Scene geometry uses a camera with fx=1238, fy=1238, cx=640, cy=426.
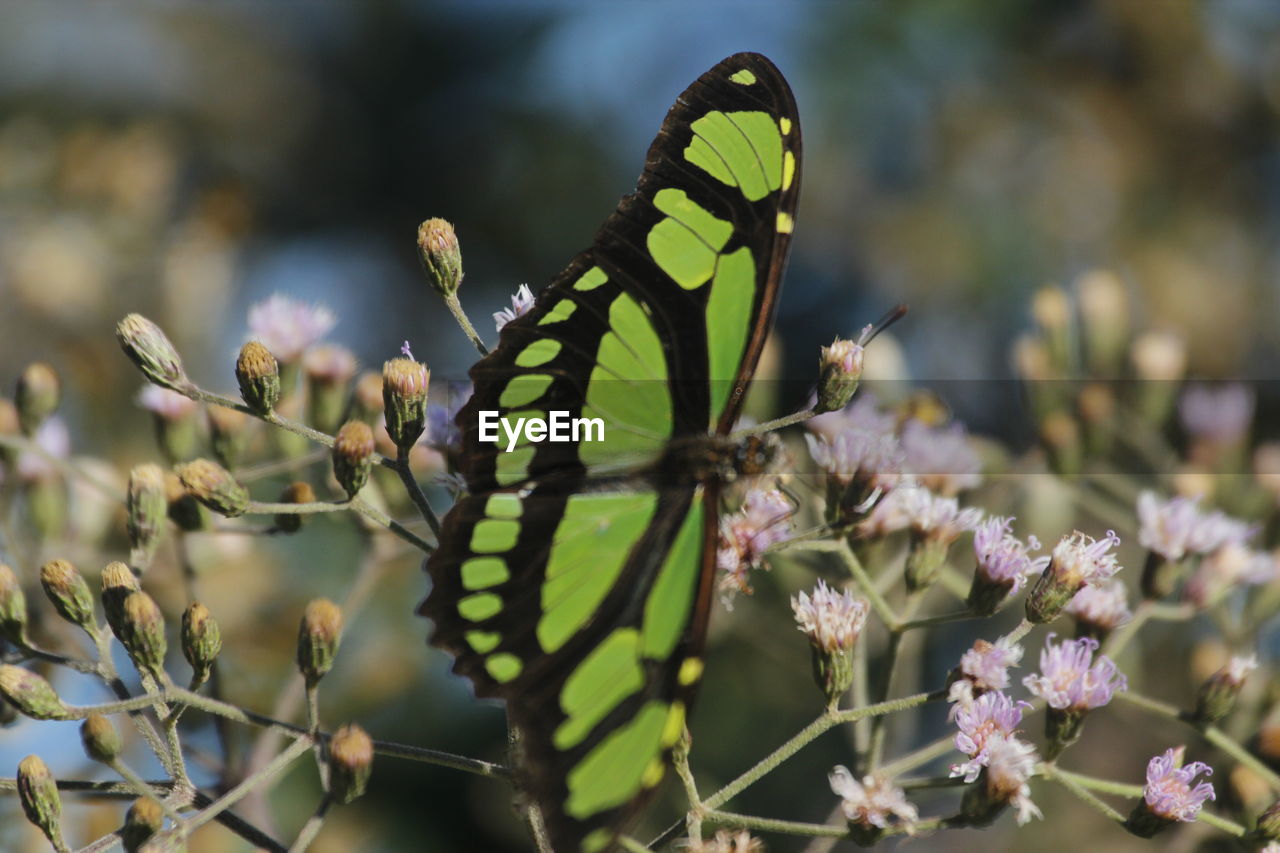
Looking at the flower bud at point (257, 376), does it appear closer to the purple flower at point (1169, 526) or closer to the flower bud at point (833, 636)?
the flower bud at point (833, 636)

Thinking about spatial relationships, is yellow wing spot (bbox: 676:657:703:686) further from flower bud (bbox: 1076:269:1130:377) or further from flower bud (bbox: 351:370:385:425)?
flower bud (bbox: 1076:269:1130:377)

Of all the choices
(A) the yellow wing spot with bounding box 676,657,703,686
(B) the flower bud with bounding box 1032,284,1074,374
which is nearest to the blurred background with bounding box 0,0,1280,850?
(B) the flower bud with bounding box 1032,284,1074,374

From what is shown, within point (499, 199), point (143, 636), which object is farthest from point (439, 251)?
point (499, 199)

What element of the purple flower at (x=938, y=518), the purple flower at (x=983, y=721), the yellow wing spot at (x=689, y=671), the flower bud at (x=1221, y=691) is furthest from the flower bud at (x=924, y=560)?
the yellow wing spot at (x=689, y=671)

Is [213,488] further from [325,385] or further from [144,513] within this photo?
[325,385]

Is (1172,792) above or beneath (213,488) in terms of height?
beneath
